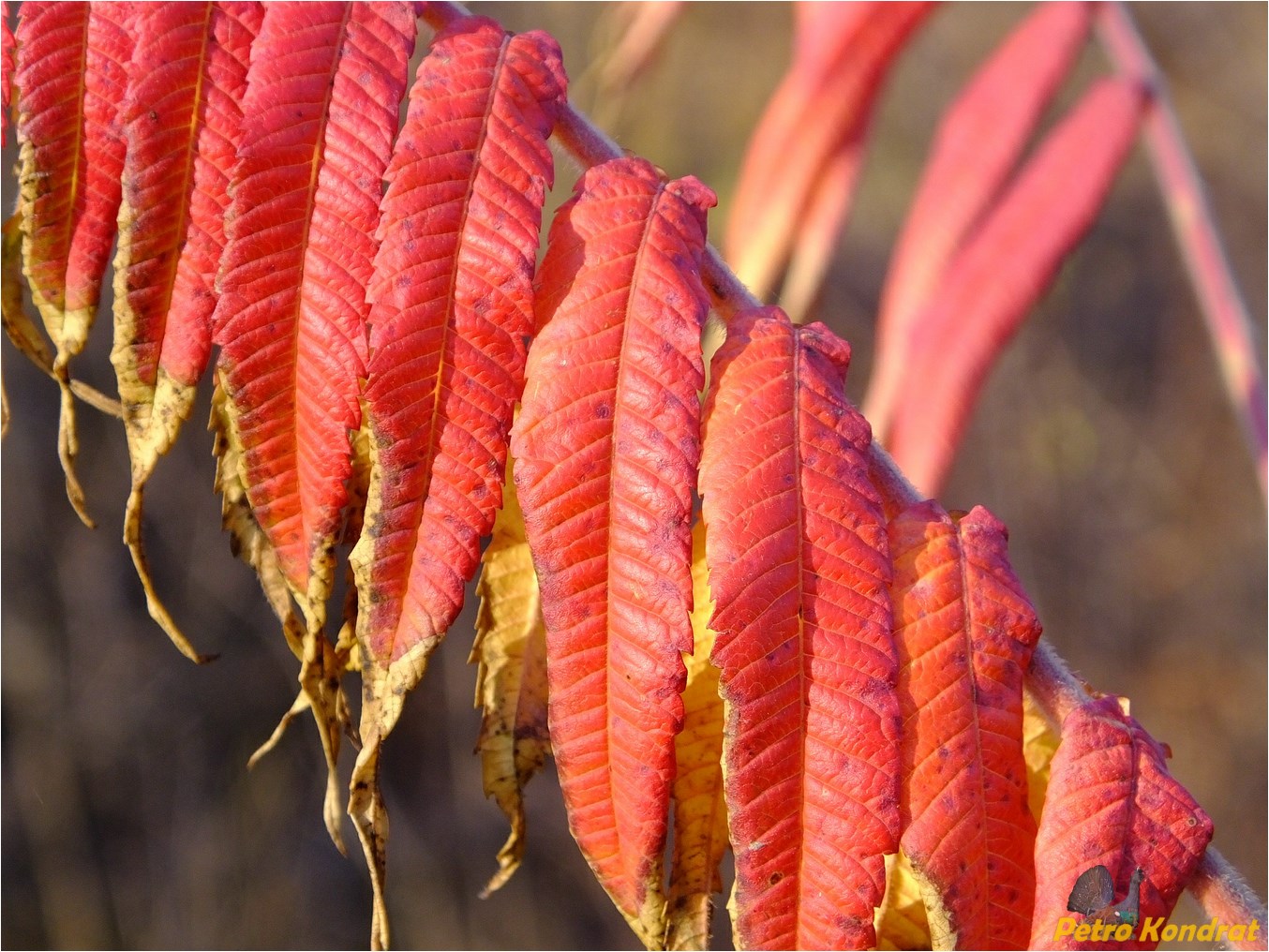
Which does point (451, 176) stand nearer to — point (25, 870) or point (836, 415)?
point (836, 415)

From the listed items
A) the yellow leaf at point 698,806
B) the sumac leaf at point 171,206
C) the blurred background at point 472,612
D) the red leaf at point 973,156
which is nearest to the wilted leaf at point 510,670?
the yellow leaf at point 698,806

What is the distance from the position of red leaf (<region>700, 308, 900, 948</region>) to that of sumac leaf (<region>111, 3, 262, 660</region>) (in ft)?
1.37

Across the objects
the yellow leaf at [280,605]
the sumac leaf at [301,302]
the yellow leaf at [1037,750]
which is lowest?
the yellow leaf at [280,605]

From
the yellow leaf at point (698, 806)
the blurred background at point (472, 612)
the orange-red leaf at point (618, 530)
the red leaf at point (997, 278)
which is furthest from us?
the blurred background at point (472, 612)

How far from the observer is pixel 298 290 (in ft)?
2.39

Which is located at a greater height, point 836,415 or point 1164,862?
point 836,415

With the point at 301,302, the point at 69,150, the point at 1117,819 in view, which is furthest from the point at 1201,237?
the point at 69,150

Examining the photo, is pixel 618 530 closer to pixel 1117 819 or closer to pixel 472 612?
pixel 1117 819

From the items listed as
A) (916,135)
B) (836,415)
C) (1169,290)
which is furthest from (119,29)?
(1169,290)

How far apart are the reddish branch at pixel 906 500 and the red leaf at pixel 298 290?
0.15 m

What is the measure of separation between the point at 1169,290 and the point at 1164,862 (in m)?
6.84

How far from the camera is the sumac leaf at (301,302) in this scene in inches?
28.1

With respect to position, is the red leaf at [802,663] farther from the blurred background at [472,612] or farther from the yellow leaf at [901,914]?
the blurred background at [472,612]

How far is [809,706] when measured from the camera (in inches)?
27.2
